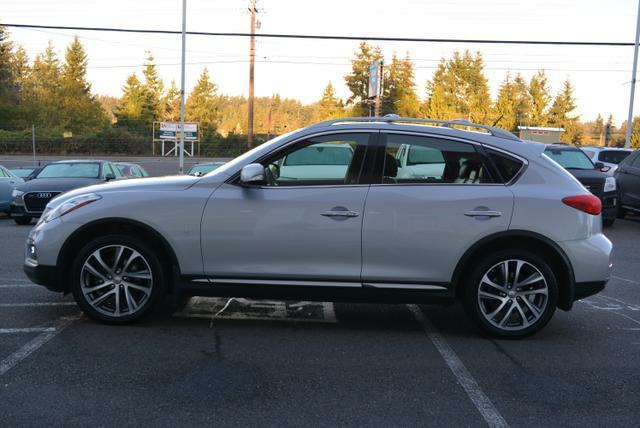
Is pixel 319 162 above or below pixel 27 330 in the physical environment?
above

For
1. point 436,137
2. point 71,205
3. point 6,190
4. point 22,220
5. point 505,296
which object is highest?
point 436,137

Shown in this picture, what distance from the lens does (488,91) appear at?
6488cm

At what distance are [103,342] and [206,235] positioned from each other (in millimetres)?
1131

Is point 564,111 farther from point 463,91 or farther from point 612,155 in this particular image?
point 612,155

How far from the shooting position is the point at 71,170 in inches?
555

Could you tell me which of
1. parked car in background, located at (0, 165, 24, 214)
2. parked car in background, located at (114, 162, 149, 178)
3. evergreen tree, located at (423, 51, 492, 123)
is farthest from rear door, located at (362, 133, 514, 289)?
evergreen tree, located at (423, 51, 492, 123)

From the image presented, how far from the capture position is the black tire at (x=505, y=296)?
4965 mm

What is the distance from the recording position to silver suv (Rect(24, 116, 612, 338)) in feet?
16.1

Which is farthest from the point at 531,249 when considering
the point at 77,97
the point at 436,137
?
the point at 77,97

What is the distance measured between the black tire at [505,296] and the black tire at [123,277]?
2.51m

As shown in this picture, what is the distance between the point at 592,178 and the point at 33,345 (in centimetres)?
1191

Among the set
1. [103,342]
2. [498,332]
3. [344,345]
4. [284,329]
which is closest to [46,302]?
[103,342]

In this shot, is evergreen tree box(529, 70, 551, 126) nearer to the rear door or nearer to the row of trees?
the row of trees

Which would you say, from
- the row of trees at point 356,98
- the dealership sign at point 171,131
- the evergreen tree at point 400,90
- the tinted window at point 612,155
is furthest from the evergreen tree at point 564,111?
the tinted window at point 612,155
